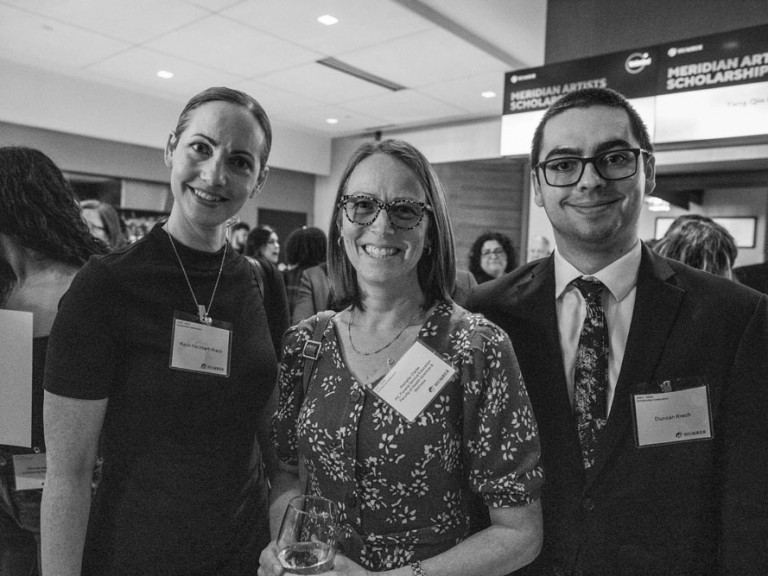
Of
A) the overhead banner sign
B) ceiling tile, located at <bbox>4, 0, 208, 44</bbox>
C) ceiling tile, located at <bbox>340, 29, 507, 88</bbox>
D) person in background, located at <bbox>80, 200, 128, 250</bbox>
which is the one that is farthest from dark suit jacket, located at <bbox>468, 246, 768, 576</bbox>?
ceiling tile, located at <bbox>4, 0, 208, 44</bbox>

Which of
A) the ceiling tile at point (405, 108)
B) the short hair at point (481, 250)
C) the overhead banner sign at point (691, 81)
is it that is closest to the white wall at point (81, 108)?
the ceiling tile at point (405, 108)

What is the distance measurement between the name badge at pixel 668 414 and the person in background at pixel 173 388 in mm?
812

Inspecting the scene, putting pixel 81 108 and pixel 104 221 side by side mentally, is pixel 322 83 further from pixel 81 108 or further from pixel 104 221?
pixel 104 221

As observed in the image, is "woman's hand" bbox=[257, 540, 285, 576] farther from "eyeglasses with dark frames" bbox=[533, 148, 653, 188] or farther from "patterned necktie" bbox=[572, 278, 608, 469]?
"eyeglasses with dark frames" bbox=[533, 148, 653, 188]

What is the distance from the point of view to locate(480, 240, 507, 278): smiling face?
14.2 ft

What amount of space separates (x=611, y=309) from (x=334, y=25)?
3.98m

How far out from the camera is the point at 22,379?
4.34ft

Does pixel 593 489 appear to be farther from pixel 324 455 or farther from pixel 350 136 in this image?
pixel 350 136

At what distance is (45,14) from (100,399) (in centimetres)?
467

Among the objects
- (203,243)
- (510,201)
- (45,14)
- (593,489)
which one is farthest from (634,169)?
(510,201)

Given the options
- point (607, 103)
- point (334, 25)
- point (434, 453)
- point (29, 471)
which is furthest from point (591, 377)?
point (334, 25)

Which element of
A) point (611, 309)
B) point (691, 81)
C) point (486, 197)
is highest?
point (486, 197)

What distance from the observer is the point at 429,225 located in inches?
47.7

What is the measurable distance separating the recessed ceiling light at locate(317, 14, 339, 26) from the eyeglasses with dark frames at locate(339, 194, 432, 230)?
12.0 feet
